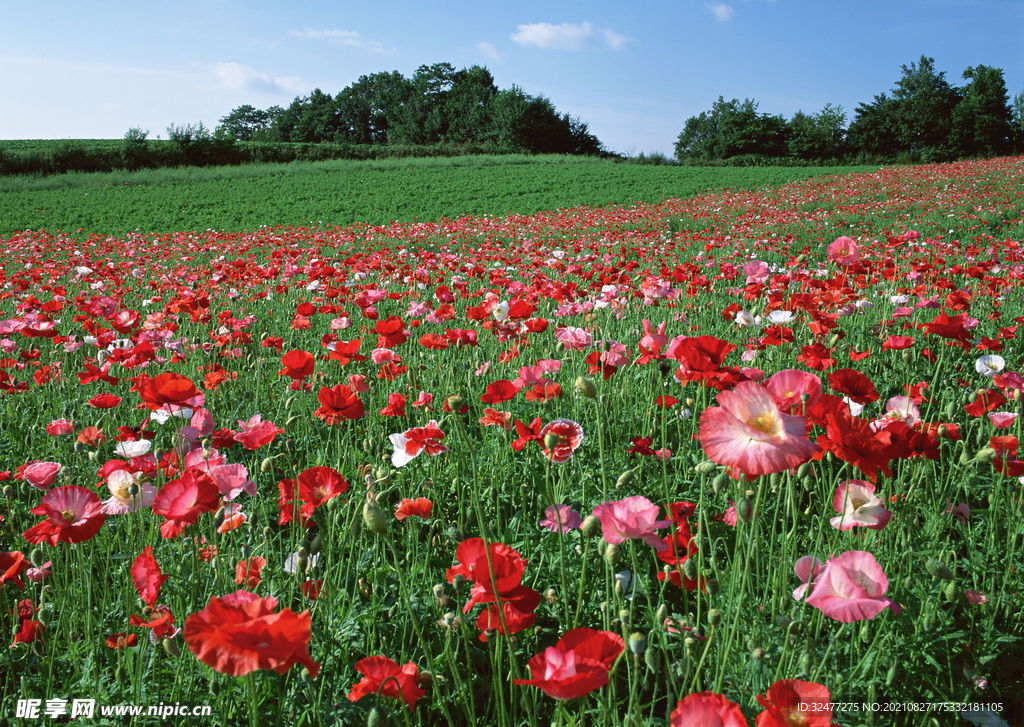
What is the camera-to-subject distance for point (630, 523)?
93 cm

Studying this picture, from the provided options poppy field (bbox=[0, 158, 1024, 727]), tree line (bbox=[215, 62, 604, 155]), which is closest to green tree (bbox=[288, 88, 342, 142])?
tree line (bbox=[215, 62, 604, 155])

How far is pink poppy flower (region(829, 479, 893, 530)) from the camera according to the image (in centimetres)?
114

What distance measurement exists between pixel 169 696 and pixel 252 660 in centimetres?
76

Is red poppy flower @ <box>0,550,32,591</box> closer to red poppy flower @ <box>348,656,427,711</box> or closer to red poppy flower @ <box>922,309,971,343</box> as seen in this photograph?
red poppy flower @ <box>348,656,427,711</box>

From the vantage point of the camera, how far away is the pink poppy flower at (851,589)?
2.62 ft

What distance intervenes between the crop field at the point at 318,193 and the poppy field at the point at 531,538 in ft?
38.5

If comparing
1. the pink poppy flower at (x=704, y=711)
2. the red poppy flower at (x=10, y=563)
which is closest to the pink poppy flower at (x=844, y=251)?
the pink poppy flower at (x=704, y=711)

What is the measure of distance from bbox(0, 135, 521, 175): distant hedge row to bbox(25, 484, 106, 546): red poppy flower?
31977 millimetres

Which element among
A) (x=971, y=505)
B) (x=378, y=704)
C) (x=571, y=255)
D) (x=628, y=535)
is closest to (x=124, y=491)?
(x=378, y=704)

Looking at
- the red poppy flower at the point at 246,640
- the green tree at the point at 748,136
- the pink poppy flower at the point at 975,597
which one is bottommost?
the pink poppy flower at the point at 975,597

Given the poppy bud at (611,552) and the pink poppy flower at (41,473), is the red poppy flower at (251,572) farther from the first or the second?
the poppy bud at (611,552)

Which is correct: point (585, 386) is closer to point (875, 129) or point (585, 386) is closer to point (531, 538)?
point (531, 538)

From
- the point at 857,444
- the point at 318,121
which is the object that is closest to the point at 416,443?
the point at 857,444

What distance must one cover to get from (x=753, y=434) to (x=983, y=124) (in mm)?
57538
